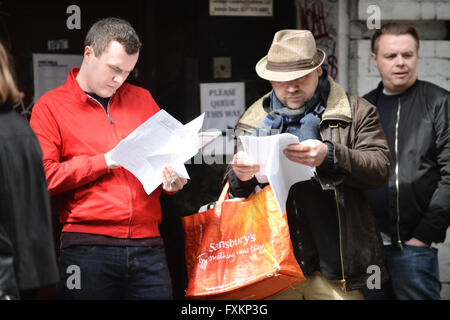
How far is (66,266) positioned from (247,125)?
114cm

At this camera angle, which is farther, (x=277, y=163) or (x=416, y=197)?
(x=416, y=197)

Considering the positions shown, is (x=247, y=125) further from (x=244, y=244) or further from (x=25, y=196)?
(x=25, y=196)

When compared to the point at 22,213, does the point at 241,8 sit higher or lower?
higher

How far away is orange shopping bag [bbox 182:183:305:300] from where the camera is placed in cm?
288

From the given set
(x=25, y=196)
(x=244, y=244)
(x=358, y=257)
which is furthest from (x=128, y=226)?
(x=358, y=257)

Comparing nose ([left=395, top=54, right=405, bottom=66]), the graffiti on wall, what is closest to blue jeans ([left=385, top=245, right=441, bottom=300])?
nose ([left=395, top=54, right=405, bottom=66])

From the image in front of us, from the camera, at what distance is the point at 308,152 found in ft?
8.81

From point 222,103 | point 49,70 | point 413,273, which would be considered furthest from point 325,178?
point 49,70

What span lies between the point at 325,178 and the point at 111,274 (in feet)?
3.61

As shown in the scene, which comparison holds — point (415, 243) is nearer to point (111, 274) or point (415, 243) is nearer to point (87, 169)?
point (111, 274)

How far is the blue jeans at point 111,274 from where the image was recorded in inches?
111

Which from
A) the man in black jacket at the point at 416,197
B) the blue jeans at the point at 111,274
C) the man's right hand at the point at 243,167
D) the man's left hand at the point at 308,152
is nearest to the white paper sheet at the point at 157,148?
the man's right hand at the point at 243,167

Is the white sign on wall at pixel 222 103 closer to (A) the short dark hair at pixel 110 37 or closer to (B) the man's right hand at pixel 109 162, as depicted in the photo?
(A) the short dark hair at pixel 110 37

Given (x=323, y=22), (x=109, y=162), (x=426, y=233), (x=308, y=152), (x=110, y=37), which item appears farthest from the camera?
(x=323, y=22)
